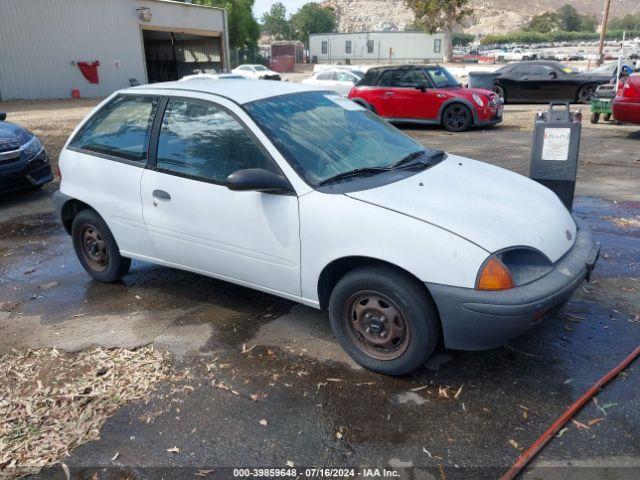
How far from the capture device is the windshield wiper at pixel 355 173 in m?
3.48

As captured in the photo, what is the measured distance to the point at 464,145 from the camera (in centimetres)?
1158

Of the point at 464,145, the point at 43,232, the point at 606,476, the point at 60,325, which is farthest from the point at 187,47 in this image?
the point at 606,476

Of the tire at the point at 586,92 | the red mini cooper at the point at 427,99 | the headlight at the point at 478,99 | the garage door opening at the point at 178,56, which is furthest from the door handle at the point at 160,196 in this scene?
the garage door opening at the point at 178,56

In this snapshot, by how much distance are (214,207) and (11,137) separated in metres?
5.42

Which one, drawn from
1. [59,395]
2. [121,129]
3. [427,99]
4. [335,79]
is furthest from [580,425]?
[335,79]

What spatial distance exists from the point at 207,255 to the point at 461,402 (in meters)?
1.93

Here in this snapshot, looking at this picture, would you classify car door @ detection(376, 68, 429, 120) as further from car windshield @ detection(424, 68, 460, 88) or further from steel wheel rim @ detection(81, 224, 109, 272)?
steel wheel rim @ detection(81, 224, 109, 272)

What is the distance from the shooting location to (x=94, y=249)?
4.88m

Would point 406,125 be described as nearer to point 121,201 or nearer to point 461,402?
point 121,201

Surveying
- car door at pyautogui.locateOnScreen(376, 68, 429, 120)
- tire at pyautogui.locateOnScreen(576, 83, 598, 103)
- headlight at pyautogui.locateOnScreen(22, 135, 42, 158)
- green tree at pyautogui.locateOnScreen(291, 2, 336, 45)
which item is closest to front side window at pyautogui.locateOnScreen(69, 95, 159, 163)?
headlight at pyautogui.locateOnScreen(22, 135, 42, 158)

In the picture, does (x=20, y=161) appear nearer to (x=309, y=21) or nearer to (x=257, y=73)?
(x=257, y=73)

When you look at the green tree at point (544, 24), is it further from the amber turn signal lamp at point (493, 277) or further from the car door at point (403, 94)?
the amber turn signal lamp at point (493, 277)

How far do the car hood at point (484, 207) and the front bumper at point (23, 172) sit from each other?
6.07 m

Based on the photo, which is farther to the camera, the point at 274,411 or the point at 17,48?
the point at 17,48
